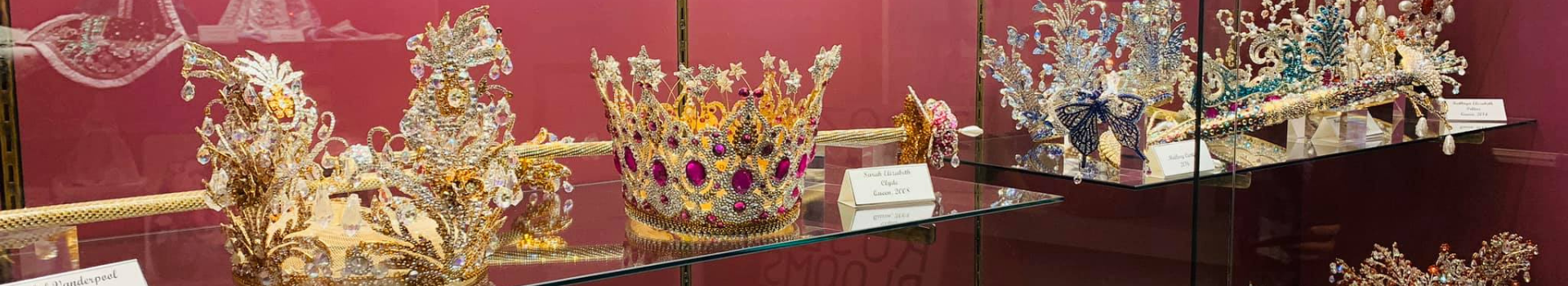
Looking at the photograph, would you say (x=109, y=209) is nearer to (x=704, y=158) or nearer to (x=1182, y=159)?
(x=704, y=158)

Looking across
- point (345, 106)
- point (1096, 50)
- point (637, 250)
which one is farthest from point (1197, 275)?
point (345, 106)

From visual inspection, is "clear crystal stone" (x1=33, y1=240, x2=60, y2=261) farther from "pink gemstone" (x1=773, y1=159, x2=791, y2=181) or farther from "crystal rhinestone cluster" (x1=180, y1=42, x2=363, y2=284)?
"pink gemstone" (x1=773, y1=159, x2=791, y2=181)

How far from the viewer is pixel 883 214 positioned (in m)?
1.38

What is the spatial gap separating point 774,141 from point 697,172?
0.09m

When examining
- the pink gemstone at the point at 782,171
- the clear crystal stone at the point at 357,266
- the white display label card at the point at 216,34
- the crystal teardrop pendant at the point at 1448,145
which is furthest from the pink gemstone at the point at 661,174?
the crystal teardrop pendant at the point at 1448,145

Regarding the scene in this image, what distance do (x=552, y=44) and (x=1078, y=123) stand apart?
0.75m

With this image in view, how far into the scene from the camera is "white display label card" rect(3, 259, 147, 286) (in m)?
0.93

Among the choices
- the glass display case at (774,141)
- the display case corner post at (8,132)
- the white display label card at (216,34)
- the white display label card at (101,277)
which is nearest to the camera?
the white display label card at (101,277)

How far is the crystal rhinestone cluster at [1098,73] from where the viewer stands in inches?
65.1

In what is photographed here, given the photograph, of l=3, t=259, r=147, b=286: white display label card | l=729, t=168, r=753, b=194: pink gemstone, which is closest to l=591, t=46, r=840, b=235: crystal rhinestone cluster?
l=729, t=168, r=753, b=194: pink gemstone

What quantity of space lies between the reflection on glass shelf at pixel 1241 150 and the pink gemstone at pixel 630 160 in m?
0.66

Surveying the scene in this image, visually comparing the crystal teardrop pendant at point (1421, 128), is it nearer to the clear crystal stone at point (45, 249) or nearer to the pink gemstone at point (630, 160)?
the pink gemstone at point (630, 160)

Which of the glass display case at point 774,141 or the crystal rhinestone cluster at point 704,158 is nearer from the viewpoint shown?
the glass display case at point 774,141

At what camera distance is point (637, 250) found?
1.17 m
